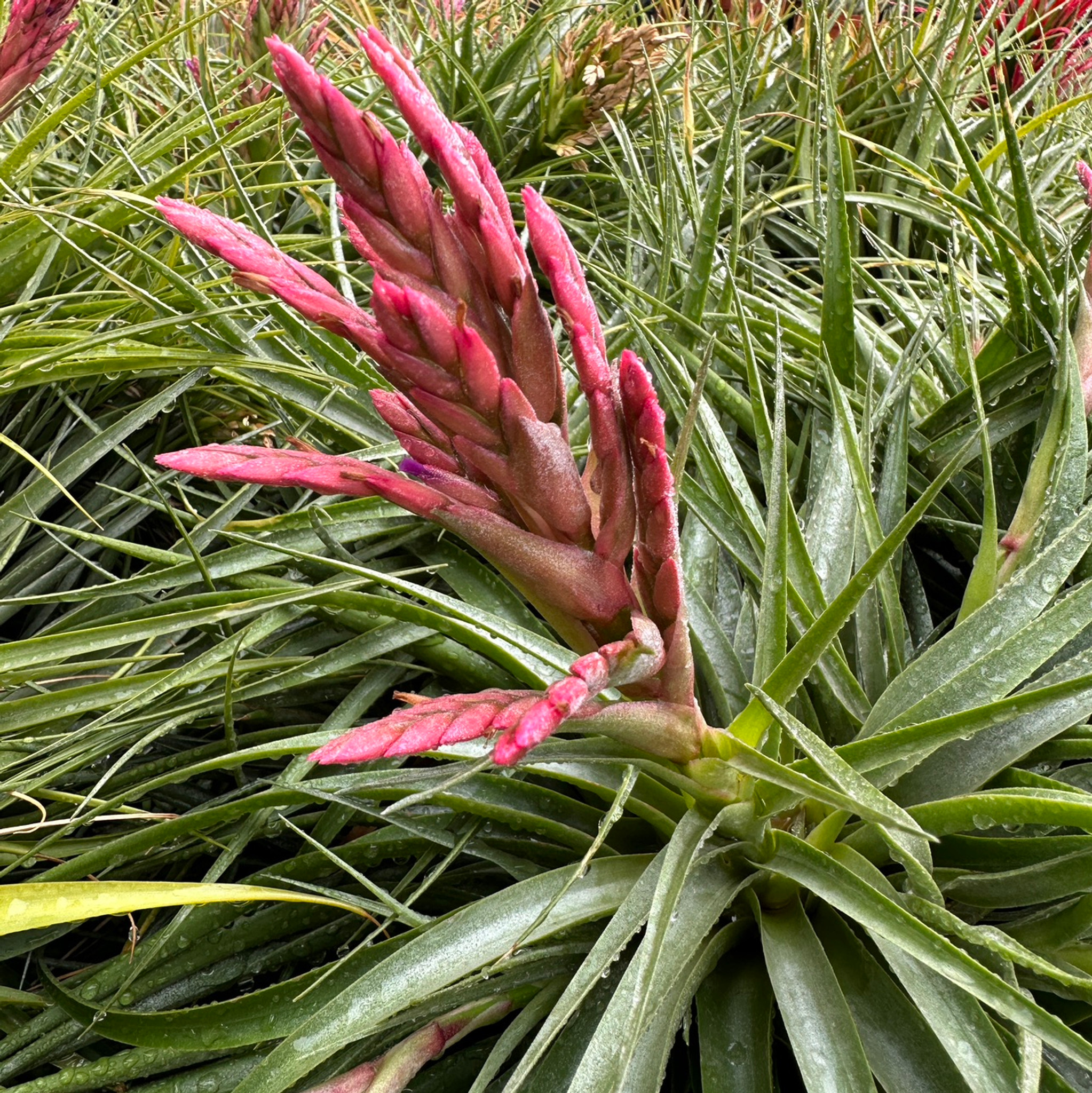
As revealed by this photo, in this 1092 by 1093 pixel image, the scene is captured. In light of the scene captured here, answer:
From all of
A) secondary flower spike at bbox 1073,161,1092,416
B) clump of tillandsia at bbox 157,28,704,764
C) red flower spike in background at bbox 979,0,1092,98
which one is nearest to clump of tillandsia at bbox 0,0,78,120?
clump of tillandsia at bbox 157,28,704,764

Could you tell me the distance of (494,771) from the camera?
2.80 feet

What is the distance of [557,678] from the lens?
838 millimetres

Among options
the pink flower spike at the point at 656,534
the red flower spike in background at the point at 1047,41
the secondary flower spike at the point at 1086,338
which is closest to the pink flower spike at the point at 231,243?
the pink flower spike at the point at 656,534

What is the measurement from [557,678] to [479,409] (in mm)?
387

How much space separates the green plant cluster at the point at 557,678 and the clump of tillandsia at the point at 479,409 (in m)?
0.08

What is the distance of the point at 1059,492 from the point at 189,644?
0.89 m

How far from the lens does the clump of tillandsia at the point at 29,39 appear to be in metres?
0.96

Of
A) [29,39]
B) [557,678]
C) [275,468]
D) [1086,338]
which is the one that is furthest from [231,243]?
Answer: [1086,338]

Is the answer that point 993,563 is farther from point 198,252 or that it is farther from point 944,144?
point 944,144

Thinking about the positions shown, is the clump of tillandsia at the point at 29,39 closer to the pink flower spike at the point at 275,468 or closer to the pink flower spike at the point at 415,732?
the pink flower spike at the point at 275,468

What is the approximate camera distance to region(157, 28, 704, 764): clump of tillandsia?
0.45m

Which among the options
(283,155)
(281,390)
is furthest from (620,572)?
(283,155)

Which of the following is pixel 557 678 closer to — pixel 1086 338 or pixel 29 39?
pixel 1086 338

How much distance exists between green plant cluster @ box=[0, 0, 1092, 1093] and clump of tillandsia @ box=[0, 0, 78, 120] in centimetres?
11
